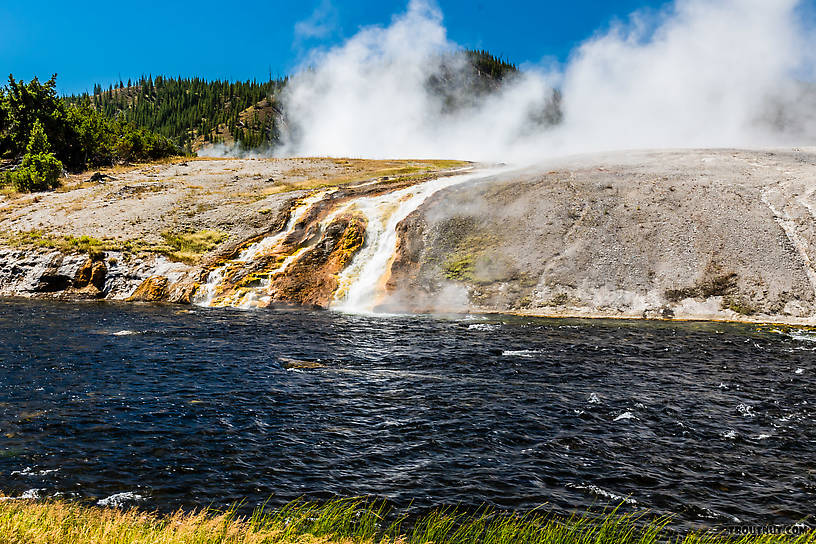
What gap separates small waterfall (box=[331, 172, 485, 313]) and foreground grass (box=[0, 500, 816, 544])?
2802 cm

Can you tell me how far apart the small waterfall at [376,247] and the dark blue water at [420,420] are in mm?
12049

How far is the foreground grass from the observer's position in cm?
775

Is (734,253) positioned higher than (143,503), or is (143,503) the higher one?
(734,253)

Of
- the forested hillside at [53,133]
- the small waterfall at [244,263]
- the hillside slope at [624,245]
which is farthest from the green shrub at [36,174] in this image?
the hillside slope at [624,245]

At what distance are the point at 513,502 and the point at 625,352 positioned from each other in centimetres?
1585

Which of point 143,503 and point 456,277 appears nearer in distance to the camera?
point 143,503

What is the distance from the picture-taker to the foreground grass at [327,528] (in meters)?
7.75

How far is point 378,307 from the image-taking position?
38469mm

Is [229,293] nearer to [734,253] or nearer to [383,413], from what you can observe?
[383,413]

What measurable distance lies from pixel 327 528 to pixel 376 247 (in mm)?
36595

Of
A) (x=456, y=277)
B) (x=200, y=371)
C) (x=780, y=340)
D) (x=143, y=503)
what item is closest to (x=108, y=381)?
(x=200, y=371)

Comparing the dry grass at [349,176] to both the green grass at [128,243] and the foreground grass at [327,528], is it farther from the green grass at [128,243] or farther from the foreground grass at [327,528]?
the foreground grass at [327,528]

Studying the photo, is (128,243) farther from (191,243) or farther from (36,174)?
(36,174)

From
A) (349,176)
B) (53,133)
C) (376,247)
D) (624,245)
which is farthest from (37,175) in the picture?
(624,245)
